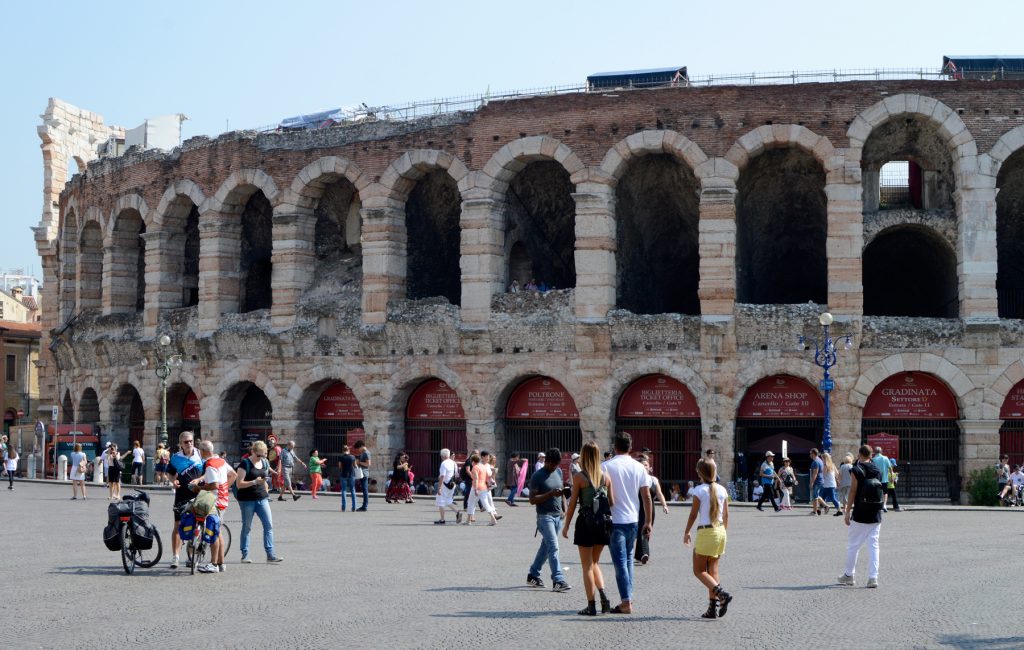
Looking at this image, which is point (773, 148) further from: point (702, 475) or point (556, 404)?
point (702, 475)

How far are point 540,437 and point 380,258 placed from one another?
21.3 ft

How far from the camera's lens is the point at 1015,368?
29531 mm

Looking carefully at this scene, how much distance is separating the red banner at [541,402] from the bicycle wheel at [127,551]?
62.3ft

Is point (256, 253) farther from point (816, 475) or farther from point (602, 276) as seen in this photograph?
point (816, 475)

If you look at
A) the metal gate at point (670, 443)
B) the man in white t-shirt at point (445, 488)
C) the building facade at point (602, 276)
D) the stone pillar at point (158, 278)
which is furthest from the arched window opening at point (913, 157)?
the stone pillar at point (158, 278)

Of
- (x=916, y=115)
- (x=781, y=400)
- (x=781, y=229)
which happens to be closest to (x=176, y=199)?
(x=781, y=229)

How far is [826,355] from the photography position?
2798cm

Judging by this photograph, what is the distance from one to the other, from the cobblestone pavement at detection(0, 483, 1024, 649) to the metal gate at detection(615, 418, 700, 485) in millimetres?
11342

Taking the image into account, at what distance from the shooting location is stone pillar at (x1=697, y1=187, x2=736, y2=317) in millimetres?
30516

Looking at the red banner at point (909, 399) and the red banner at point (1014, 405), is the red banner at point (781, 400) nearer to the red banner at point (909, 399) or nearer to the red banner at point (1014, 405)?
the red banner at point (909, 399)

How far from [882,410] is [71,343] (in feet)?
89.1

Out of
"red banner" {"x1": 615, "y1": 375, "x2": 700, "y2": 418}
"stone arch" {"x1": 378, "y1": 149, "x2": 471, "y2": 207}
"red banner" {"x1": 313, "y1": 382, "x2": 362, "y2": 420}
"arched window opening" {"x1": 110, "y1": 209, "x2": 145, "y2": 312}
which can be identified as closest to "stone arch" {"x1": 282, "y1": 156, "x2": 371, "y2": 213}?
A: "stone arch" {"x1": 378, "y1": 149, "x2": 471, "y2": 207}

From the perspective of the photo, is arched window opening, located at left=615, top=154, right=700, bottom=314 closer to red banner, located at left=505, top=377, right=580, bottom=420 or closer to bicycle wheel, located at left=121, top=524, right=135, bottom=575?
red banner, located at left=505, top=377, right=580, bottom=420

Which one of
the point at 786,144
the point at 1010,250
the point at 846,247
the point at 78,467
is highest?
the point at 786,144
